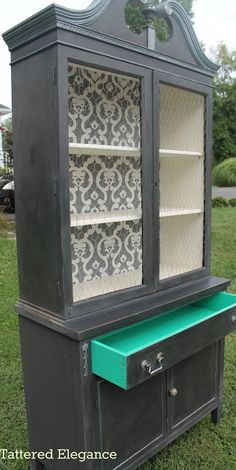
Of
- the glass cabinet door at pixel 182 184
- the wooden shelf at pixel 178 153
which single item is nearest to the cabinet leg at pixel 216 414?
the glass cabinet door at pixel 182 184

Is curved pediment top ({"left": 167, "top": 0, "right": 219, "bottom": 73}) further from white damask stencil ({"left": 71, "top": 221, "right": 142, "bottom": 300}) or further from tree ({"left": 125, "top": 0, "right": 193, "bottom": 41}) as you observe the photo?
white damask stencil ({"left": 71, "top": 221, "right": 142, "bottom": 300})

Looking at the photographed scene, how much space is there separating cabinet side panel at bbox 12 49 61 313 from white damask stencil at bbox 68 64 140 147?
217 mm

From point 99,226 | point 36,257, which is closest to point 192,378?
point 99,226

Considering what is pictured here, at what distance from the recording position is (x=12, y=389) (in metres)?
2.31

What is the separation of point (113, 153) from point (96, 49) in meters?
0.46

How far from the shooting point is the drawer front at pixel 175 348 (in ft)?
4.36

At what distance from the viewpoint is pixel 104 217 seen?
1.70 m

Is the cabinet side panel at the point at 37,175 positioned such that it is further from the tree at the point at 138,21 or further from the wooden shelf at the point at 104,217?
the tree at the point at 138,21

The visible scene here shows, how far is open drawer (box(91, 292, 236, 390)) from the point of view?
131cm

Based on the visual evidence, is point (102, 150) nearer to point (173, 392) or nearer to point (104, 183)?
point (104, 183)

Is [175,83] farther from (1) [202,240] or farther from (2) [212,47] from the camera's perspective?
(2) [212,47]

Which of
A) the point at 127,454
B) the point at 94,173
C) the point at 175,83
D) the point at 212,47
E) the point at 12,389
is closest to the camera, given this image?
the point at 127,454

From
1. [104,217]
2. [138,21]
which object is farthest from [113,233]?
[138,21]

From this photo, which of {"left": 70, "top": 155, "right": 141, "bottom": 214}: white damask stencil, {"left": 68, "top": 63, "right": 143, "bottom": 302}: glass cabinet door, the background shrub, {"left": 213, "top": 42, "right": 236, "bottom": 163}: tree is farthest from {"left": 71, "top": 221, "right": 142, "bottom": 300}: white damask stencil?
{"left": 213, "top": 42, "right": 236, "bottom": 163}: tree
